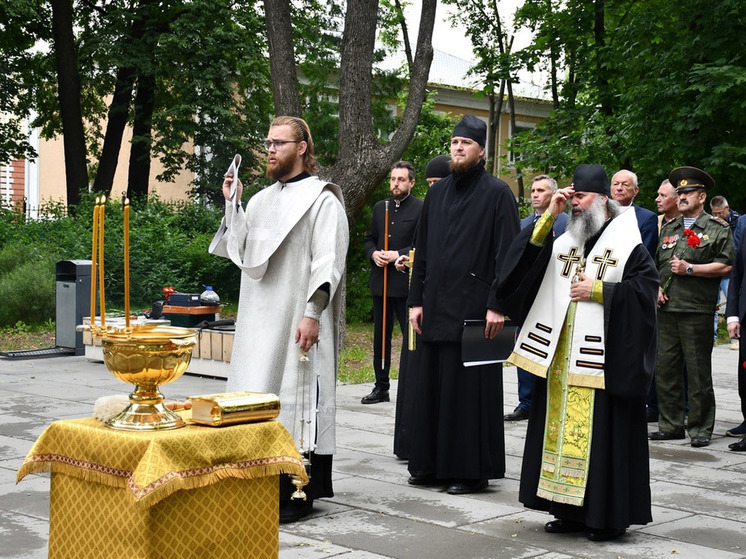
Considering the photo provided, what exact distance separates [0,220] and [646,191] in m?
12.4

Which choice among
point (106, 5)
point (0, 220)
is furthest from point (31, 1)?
point (0, 220)

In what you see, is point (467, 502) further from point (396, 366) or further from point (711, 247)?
point (396, 366)

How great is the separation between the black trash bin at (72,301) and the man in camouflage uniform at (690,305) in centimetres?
763

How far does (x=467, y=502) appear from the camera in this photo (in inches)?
251

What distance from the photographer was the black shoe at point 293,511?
18.9ft

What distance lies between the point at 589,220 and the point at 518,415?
4.09m

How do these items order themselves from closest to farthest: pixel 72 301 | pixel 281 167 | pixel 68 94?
pixel 281 167 → pixel 72 301 → pixel 68 94

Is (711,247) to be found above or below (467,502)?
above

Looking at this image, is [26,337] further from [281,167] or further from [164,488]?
[164,488]

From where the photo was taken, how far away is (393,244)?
9844 millimetres

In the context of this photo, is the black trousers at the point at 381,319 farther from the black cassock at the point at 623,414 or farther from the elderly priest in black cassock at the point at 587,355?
the black cassock at the point at 623,414

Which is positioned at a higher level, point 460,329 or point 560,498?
point 460,329

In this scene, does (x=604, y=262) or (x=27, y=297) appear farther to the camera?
(x=27, y=297)

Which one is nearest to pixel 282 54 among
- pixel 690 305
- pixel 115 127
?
pixel 690 305
